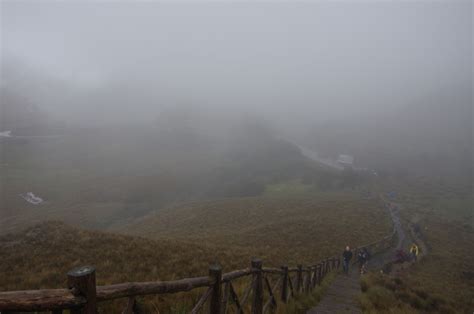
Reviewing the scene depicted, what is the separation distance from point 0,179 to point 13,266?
346 ft

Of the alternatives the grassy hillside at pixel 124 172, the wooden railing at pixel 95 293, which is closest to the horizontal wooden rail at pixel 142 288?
the wooden railing at pixel 95 293

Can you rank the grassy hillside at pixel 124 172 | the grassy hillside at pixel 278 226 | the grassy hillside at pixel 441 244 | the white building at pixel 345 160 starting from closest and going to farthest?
the grassy hillside at pixel 441 244 → the grassy hillside at pixel 278 226 → the grassy hillside at pixel 124 172 → the white building at pixel 345 160

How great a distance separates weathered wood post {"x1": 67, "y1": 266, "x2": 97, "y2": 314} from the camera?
8.61 feet

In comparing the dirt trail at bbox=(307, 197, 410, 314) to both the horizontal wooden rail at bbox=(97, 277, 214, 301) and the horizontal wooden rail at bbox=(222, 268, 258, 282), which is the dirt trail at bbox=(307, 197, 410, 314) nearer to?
the horizontal wooden rail at bbox=(222, 268, 258, 282)

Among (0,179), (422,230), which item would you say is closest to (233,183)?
(422,230)

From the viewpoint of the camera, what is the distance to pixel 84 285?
2.66 meters

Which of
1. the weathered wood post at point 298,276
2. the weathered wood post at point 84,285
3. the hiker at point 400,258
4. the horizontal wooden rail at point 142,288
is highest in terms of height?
the weathered wood post at point 84,285

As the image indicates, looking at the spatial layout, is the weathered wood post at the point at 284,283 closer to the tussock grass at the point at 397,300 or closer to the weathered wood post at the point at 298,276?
the weathered wood post at the point at 298,276

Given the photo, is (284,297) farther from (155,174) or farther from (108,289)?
(155,174)

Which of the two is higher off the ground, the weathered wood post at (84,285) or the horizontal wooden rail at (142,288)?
the weathered wood post at (84,285)

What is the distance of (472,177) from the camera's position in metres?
117

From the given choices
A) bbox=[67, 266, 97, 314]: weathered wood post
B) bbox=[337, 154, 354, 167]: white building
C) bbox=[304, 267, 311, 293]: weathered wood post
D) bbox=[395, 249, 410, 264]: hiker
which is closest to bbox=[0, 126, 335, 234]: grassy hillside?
bbox=[337, 154, 354, 167]: white building

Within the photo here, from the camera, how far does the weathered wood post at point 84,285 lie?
8.61 feet

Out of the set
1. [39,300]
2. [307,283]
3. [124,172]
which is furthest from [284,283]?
[124,172]
